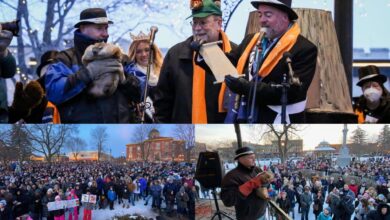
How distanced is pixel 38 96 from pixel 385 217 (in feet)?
8.23

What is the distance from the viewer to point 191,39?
230 inches

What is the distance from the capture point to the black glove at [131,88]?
561 cm

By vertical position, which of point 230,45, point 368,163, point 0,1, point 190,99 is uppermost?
point 0,1

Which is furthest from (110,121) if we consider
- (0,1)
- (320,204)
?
(0,1)

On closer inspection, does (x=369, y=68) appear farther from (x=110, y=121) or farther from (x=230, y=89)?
(x=110, y=121)

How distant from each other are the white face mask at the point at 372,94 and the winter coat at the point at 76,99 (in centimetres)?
202

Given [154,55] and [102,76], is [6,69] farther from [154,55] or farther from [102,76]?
[154,55]

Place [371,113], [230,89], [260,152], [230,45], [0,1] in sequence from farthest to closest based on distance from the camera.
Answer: [0,1] < [371,113] < [230,45] < [230,89] < [260,152]

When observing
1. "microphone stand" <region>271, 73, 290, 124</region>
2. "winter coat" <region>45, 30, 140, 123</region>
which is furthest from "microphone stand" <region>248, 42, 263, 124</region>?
"winter coat" <region>45, 30, 140, 123</region>

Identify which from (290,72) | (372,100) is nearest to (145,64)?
(290,72)

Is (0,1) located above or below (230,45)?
above

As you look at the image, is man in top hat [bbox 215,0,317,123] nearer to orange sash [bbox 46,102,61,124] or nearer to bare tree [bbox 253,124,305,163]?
bare tree [bbox 253,124,305,163]

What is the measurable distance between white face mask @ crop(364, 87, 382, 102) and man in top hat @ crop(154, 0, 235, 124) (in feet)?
4.49

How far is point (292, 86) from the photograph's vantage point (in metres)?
5.17
